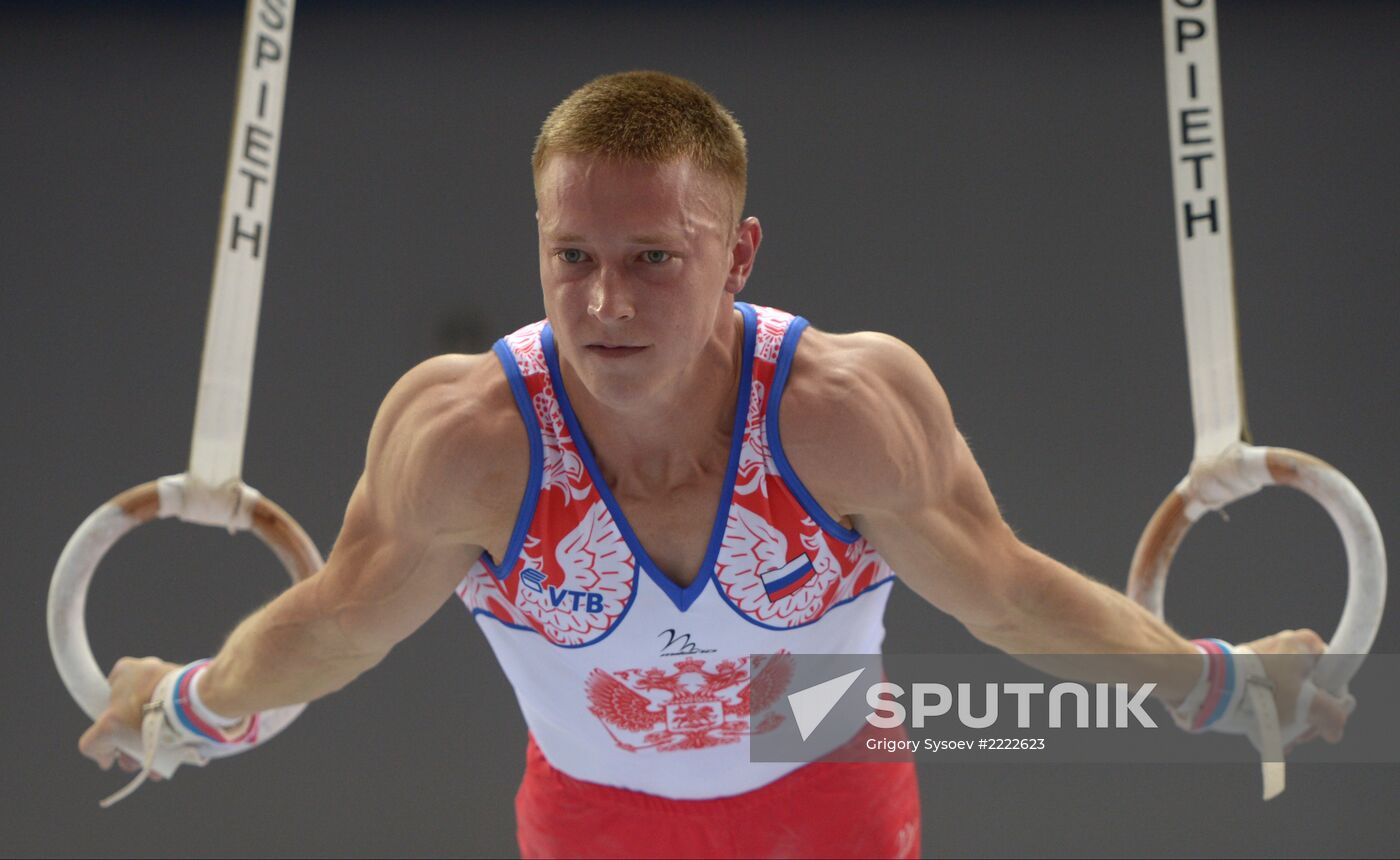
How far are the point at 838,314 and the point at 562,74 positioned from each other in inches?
28.5

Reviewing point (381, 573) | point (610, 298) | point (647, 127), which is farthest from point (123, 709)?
point (647, 127)

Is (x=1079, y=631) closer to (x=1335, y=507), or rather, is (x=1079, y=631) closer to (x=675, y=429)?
(x=1335, y=507)

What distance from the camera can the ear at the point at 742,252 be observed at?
4.69ft

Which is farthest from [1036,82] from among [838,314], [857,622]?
[857,622]

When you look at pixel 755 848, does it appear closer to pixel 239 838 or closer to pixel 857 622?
pixel 857 622

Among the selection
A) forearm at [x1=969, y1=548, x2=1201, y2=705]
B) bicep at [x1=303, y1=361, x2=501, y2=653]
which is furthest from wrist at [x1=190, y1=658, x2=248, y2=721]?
forearm at [x1=969, y1=548, x2=1201, y2=705]

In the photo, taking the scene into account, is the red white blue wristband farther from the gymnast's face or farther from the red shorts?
the gymnast's face

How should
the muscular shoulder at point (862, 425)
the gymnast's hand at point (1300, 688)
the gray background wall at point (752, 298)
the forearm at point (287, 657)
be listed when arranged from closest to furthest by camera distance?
1. the muscular shoulder at point (862, 425)
2. the forearm at point (287, 657)
3. the gymnast's hand at point (1300, 688)
4. the gray background wall at point (752, 298)

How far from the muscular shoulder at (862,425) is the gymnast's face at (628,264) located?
15 centimetres

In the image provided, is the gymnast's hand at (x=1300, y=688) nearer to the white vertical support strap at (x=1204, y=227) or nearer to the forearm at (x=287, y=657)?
the white vertical support strap at (x=1204, y=227)

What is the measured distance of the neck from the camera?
1458mm

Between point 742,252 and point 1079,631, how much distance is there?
0.54 metres

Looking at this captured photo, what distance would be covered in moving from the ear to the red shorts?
65 centimetres

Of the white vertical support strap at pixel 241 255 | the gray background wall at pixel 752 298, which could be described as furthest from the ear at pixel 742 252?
the gray background wall at pixel 752 298
